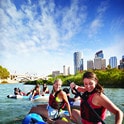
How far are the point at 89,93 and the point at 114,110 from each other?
62cm

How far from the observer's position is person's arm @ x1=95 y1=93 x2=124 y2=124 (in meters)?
3.02

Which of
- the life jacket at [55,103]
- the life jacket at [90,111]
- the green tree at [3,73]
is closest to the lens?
the life jacket at [90,111]

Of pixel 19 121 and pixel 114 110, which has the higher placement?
pixel 114 110

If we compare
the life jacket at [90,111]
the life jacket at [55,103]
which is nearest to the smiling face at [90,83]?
the life jacket at [90,111]

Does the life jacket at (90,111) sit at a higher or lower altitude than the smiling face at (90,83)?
lower

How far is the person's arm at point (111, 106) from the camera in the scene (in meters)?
3.02

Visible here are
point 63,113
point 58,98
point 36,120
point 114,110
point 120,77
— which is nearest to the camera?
point 114,110

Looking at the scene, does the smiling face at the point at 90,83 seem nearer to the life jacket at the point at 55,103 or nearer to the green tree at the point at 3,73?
the life jacket at the point at 55,103

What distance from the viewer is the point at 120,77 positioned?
4341cm

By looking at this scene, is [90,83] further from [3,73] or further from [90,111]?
[3,73]

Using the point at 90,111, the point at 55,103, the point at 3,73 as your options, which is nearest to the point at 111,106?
the point at 90,111

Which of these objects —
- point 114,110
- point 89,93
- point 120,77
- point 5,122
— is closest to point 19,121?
point 5,122

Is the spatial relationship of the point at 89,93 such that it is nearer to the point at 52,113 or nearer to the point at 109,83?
the point at 52,113

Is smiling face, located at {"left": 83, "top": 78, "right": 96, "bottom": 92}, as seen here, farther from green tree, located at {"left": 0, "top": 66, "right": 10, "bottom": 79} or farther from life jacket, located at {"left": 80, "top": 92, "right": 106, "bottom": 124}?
green tree, located at {"left": 0, "top": 66, "right": 10, "bottom": 79}
